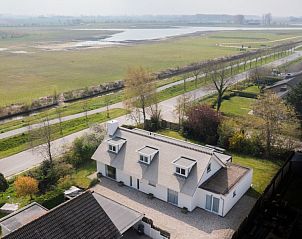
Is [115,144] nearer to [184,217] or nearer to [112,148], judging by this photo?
[112,148]

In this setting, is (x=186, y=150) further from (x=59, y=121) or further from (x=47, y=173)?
(x=59, y=121)

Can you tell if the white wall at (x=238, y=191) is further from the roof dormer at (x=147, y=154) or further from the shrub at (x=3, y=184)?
the shrub at (x=3, y=184)

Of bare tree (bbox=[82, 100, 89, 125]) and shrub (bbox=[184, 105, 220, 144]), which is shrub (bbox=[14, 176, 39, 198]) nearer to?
shrub (bbox=[184, 105, 220, 144])

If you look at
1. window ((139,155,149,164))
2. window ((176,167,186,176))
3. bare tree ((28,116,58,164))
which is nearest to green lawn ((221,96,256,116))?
window ((139,155,149,164))

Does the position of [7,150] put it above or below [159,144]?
below

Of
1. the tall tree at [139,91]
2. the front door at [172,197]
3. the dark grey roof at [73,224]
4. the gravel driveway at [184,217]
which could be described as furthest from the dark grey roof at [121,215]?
the tall tree at [139,91]

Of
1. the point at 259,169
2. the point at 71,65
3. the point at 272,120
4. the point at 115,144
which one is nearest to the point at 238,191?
the point at 259,169

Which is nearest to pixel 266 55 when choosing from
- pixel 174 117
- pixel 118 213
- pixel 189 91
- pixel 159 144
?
pixel 189 91
